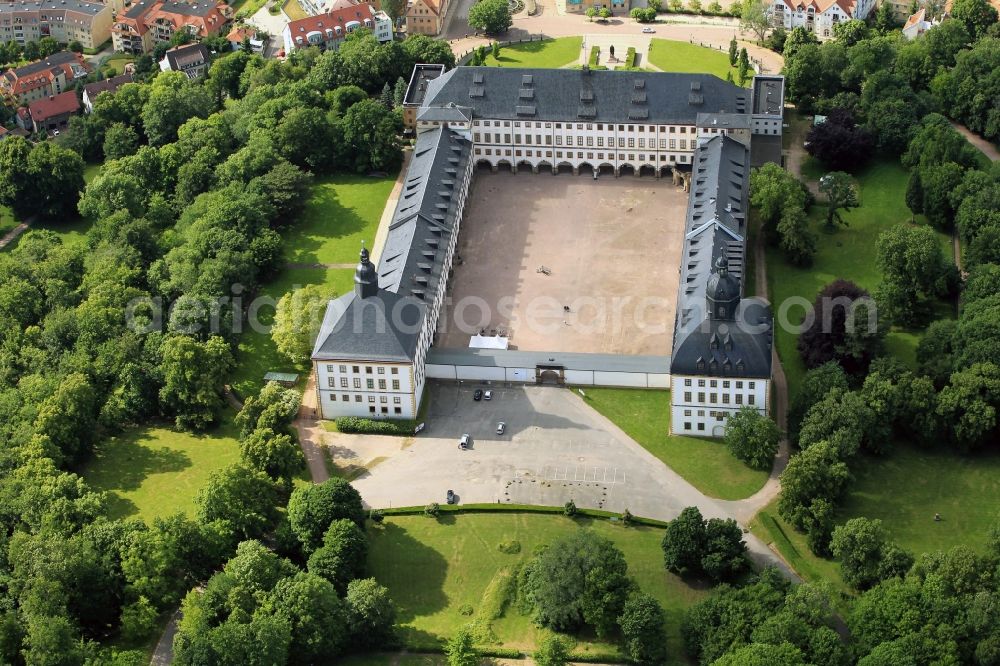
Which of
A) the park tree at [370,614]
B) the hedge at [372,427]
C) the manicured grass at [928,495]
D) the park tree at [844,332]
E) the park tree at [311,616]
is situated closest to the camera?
the park tree at [311,616]

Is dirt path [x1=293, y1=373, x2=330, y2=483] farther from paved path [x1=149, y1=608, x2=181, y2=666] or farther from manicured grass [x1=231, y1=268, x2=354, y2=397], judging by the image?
paved path [x1=149, y1=608, x2=181, y2=666]

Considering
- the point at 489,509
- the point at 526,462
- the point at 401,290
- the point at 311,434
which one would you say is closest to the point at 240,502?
the point at 311,434

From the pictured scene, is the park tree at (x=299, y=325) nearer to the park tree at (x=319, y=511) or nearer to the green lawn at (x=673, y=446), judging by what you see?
the park tree at (x=319, y=511)

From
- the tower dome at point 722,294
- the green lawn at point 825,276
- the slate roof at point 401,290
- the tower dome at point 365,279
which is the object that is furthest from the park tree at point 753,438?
the tower dome at point 365,279

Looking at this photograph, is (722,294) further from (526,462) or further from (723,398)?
(526,462)

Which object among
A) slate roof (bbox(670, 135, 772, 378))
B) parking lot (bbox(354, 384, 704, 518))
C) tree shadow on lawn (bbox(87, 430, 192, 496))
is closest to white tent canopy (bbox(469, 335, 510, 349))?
parking lot (bbox(354, 384, 704, 518))

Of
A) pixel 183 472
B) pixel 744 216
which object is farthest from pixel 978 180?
pixel 183 472

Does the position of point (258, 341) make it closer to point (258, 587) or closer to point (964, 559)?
point (258, 587)
